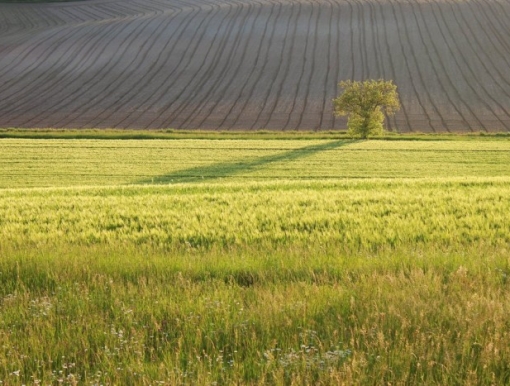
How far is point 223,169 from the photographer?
2536 cm

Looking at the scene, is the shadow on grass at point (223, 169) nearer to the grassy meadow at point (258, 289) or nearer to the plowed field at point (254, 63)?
the grassy meadow at point (258, 289)

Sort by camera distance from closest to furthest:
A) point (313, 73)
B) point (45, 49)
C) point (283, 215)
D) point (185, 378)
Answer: point (185, 378) < point (283, 215) < point (313, 73) < point (45, 49)

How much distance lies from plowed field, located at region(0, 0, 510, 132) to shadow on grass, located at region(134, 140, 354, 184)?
72.4 feet

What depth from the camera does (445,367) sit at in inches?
146

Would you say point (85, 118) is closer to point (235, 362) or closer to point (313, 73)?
point (313, 73)

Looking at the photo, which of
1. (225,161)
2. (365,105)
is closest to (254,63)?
(365,105)

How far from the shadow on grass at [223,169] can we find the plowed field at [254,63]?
22.1 metres

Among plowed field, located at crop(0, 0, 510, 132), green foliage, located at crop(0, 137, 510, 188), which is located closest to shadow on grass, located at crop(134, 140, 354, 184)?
green foliage, located at crop(0, 137, 510, 188)

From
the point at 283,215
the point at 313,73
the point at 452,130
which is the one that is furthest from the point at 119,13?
the point at 283,215

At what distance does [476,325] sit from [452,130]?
4695cm

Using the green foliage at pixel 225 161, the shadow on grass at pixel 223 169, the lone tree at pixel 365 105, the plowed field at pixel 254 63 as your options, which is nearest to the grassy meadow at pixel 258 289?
the shadow on grass at pixel 223 169

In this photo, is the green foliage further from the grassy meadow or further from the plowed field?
the plowed field

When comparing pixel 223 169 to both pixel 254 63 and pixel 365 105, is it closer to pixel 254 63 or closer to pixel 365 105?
pixel 365 105

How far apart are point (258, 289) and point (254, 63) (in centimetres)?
7039
